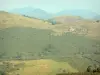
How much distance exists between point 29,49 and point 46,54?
5827 millimetres

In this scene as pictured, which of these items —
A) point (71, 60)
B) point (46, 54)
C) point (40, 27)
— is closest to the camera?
point (71, 60)

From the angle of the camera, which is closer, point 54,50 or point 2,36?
point 54,50

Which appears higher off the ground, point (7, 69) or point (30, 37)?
point (30, 37)

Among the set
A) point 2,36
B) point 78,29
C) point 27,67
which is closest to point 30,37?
point 2,36

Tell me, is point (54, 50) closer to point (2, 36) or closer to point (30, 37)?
point (30, 37)

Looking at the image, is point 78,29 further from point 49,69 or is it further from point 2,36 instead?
point 49,69

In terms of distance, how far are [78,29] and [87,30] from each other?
149 inches

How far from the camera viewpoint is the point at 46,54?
3300 inches

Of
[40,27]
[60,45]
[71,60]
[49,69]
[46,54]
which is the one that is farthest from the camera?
[40,27]

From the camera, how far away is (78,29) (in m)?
113

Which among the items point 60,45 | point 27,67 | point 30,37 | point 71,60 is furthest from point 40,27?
point 27,67

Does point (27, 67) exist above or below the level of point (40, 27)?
below

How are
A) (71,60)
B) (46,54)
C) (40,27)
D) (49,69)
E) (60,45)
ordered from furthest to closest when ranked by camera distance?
(40,27) < (60,45) < (46,54) < (71,60) < (49,69)

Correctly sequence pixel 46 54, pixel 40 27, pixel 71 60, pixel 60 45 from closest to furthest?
pixel 71 60
pixel 46 54
pixel 60 45
pixel 40 27
